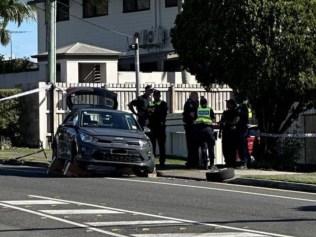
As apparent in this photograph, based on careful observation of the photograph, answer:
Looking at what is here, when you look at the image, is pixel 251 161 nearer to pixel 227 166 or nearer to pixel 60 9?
pixel 227 166

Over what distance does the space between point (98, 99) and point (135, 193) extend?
43.1 ft

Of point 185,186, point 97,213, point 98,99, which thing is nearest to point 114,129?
point 185,186

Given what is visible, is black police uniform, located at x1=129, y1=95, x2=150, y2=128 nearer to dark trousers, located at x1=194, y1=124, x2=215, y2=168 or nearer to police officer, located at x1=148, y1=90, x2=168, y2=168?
police officer, located at x1=148, y1=90, x2=168, y2=168

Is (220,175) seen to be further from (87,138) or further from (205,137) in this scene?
(87,138)

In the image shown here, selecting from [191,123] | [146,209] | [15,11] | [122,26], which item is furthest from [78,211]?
[122,26]

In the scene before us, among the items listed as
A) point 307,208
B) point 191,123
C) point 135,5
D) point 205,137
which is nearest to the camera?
point 307,208

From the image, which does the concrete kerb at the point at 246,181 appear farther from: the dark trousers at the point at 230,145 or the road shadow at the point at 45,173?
the dark trousers at the point at 230,145

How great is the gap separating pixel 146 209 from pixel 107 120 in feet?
21.7

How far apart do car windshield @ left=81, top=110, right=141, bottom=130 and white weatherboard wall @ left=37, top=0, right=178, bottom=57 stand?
2167 cm

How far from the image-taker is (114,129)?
62.0 feet

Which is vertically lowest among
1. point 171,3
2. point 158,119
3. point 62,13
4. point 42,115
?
point 158,119

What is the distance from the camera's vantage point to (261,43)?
2022cm

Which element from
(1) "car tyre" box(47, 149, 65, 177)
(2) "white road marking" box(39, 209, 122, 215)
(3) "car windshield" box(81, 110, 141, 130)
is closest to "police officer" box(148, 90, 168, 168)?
(3) "car windshield" box(81, 110, 141, 130)

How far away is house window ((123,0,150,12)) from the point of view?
43.2 metres
